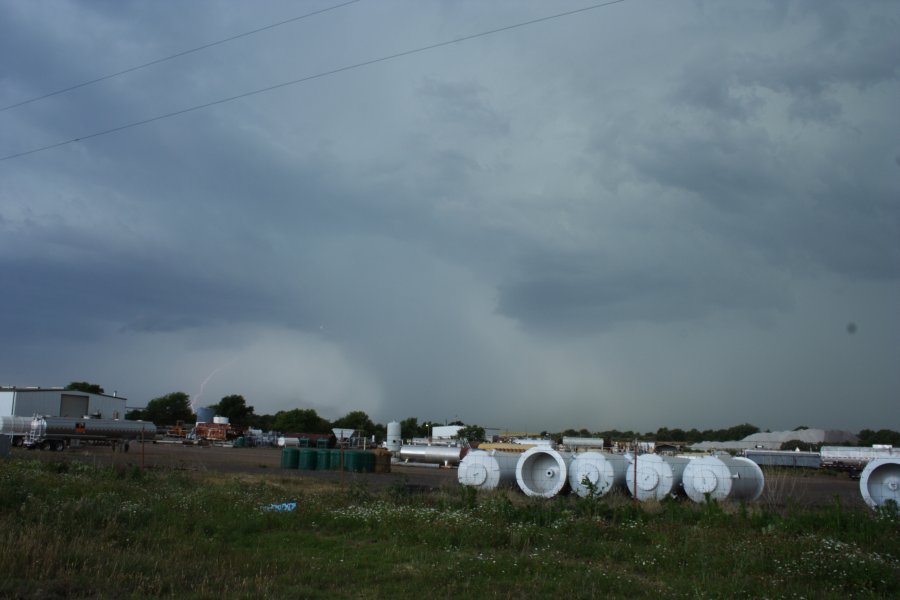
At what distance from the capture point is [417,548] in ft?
44.1

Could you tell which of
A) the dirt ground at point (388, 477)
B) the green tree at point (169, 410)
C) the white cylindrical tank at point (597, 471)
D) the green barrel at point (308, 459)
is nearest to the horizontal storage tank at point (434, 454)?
the dirt ground at point (388, 477)

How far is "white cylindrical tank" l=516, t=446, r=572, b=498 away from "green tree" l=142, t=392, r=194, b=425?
148411 mm

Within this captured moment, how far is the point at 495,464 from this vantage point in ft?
93.0

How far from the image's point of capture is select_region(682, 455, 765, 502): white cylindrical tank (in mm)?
24672

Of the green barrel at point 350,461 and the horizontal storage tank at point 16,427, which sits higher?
the horizontal storage tank at point 16,427

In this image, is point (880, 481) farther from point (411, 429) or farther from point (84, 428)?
point (411, 429)

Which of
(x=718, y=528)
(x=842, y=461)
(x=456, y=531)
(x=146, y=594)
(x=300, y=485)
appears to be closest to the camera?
(x=146, y=594)

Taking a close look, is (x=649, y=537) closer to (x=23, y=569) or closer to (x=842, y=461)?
(x=23, y=569)

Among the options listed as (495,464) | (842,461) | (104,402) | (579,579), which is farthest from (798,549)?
(104,402)

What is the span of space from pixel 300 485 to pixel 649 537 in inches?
668

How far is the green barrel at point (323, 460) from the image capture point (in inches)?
1674

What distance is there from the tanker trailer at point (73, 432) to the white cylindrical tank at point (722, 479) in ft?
146

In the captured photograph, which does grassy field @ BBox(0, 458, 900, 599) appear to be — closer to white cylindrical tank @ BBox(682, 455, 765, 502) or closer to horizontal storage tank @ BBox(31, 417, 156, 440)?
white cylindrical tank @ BBox(682, 455, 765, 502)

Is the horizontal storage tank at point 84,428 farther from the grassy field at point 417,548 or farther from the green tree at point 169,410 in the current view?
the green tree at point 169,410
